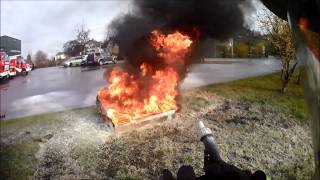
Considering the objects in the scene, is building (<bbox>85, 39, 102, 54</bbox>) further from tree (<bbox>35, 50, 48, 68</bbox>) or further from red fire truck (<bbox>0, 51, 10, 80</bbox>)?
red fire truck (<bbox>0, 51, 10, 80</bbox>)

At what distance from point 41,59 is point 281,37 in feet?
19.6

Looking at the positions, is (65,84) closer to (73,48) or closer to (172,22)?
(73,48)

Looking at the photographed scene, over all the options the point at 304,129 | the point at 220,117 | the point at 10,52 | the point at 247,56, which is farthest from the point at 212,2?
the point at 10,52

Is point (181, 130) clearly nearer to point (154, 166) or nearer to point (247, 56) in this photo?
point (154, 166)

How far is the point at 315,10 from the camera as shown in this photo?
164 inches

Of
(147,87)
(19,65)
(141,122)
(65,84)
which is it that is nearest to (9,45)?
(19,65)

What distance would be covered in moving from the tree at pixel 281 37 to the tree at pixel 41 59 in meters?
5.39

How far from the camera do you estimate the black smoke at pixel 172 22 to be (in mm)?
8078

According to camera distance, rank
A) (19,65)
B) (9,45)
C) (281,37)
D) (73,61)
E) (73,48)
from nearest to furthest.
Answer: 1. (281,37)
2. (73,48)
3. (73,61)
4. (9,45)
5. (19,65)

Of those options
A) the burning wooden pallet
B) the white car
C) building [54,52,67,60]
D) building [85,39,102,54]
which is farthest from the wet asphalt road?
the burning wooden pallet

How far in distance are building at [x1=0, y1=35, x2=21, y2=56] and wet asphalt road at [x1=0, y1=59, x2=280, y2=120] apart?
74cm

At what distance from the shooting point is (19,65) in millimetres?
9414

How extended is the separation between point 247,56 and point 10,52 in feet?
19.9

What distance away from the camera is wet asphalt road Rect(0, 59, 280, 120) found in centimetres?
905
